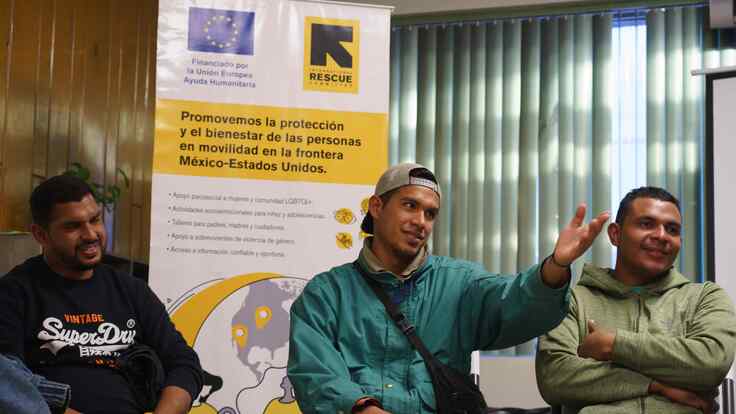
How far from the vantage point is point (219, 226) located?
3914 millimetres

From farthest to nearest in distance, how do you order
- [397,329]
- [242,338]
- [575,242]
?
[242,338] → [397,329] → [575,242]

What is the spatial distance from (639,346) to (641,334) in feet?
0.15

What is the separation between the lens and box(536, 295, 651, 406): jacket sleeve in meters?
2.72

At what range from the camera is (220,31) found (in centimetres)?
402

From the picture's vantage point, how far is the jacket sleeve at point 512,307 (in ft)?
7.88

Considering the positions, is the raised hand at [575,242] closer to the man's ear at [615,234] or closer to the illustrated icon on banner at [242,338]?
the man's ear at [615,234]

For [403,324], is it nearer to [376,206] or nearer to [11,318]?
[376,206]

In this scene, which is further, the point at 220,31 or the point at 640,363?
the point at 220,31

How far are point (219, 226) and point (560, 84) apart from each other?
2.85 meters

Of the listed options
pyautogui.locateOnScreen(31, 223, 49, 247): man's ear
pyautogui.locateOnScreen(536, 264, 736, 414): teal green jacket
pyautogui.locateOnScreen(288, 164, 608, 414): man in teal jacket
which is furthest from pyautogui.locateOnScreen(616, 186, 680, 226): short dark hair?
pyautogui.locateOnScreen(31, 223, 49, 247): man's ear

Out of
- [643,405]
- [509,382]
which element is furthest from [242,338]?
[509,382]

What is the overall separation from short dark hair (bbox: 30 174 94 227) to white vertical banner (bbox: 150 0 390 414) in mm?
933

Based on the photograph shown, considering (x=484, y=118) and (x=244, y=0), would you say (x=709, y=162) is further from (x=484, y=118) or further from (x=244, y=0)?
(x=244, y=0)

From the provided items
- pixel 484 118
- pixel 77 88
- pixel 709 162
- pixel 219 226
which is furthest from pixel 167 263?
pixel 709 162
